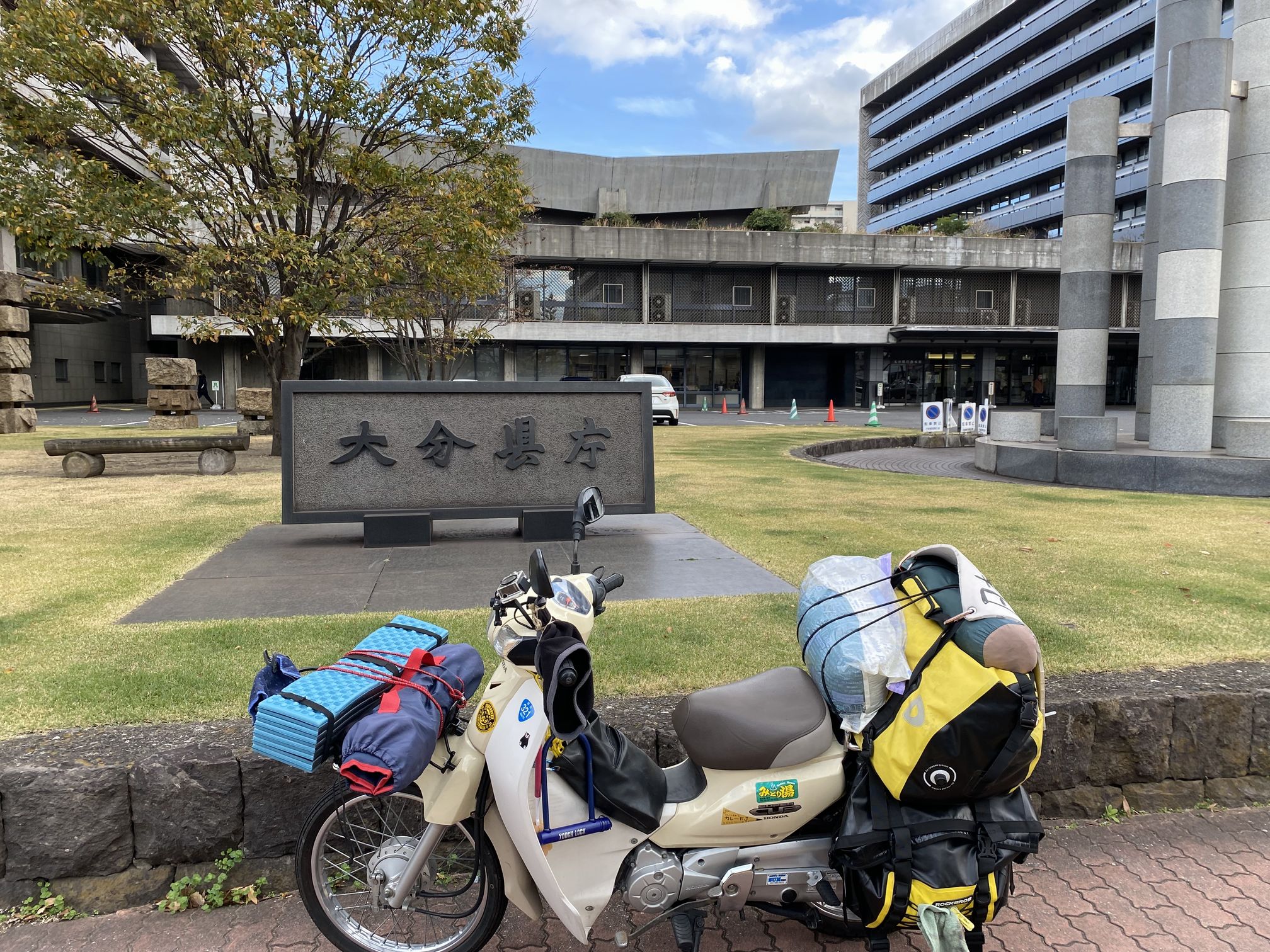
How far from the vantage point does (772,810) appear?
2.35 m

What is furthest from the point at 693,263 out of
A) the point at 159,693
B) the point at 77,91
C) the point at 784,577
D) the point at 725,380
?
the point at 159,693

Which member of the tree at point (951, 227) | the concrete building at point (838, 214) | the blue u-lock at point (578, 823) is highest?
the concrete building at point (838, 214)

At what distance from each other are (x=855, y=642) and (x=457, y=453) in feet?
18.2

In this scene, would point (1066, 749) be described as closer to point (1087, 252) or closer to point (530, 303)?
point (1087, 252)

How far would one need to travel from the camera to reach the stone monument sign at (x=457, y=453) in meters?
7.11

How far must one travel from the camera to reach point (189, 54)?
499 inches

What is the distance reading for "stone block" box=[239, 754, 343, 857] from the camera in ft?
9.36

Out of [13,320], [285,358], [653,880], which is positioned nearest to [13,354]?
[13,320]

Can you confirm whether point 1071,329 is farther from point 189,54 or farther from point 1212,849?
point 189,54

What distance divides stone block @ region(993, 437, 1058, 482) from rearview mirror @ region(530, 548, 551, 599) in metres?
10.9

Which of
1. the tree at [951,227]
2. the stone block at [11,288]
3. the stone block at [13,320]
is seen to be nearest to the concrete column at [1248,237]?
the stone block at [13,320]

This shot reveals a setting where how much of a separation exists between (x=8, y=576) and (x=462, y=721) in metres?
4.68

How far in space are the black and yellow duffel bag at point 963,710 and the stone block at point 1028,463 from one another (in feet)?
33.8

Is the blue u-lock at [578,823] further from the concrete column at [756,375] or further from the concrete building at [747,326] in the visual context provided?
the concrete column at [756,375]
